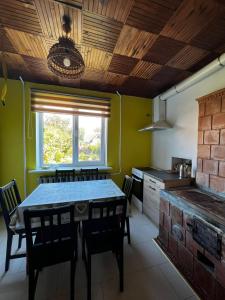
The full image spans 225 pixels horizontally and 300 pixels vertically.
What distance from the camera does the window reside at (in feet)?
9.86

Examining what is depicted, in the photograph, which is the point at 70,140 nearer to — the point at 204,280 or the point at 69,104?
the point at 69,104

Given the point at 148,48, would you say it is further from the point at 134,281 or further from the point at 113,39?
the point at 134,281

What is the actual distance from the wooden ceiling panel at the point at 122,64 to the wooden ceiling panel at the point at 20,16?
94 centimetres

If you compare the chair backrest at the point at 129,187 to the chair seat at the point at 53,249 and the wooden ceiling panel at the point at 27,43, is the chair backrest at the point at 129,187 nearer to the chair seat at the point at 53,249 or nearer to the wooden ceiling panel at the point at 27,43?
the chair seat at the point at 53,249

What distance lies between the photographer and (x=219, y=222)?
124cm

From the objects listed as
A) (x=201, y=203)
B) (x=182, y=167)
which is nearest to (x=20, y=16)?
(x=201, y=203)

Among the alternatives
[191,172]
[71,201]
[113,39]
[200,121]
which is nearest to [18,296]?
[71,201]

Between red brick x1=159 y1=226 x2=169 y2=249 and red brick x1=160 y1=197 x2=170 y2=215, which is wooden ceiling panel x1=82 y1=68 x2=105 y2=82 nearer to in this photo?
red brick x1=160 y1=197 x2=170 y2=215

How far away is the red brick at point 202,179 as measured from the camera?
6.62ft

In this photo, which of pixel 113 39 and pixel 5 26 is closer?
pixel 5 26

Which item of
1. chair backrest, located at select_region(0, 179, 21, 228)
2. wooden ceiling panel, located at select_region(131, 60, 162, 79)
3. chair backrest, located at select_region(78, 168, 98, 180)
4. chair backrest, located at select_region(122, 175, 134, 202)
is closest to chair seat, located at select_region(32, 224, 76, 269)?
chair backrest, located at select_region(0, 179, 21, 228)

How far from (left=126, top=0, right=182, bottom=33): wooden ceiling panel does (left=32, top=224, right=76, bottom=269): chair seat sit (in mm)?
1964

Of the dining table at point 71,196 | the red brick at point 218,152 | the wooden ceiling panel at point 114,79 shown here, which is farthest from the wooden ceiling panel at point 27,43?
the red brick at point 218,152

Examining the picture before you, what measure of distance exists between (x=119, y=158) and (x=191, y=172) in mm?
1508
